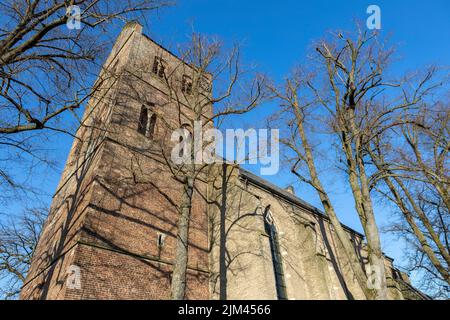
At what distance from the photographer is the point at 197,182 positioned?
14789mm

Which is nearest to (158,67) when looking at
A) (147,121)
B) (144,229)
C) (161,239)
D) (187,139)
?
(147,121)

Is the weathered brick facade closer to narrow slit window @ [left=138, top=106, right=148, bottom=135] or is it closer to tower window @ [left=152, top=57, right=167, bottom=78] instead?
narrow slit window @ [left=138, top=106, right=148, bottom=135]

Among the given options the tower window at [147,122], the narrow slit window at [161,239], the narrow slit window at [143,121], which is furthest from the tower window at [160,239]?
the narrow slit window at [143,121]

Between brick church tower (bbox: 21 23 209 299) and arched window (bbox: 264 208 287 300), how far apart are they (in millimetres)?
3330

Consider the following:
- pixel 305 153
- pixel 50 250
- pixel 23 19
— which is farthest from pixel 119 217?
pixel 305 153

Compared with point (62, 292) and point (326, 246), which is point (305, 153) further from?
point (62, 292)

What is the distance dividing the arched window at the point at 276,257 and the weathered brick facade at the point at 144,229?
9.5 inches

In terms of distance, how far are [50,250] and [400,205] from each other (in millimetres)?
15344

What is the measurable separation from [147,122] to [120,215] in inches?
229

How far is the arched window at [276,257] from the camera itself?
12863mm

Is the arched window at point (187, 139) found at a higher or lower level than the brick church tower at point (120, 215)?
higher

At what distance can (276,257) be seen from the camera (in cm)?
1413

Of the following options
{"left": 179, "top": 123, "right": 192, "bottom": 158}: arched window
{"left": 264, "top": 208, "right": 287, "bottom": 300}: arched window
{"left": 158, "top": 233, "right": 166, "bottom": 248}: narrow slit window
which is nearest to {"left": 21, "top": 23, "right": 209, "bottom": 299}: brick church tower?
{"left": 158, "top": 233, "right": 166, "bottom": 248}: narrow slit window

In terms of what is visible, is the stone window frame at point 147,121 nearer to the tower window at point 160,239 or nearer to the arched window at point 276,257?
the tower window at point 160,239
